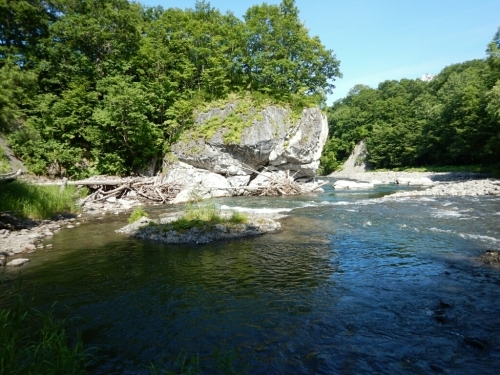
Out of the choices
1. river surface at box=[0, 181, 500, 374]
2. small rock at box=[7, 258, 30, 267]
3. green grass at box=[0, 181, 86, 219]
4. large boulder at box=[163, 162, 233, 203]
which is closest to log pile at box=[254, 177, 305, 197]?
large boulder at box=[163, 162, 233, 203]

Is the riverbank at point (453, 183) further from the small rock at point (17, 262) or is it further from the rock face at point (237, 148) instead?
the small rock at point (17, 262)

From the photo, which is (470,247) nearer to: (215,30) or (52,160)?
(52,160)

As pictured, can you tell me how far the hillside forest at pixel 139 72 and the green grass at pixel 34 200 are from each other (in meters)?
8.08

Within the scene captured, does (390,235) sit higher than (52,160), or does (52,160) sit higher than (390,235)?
(52,160)

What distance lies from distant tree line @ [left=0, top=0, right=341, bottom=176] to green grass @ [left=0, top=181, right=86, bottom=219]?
36.1ft

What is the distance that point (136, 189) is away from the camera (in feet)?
87.7

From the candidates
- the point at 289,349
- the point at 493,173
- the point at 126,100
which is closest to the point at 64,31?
the point at 126,100

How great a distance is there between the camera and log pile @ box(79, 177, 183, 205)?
983 inches

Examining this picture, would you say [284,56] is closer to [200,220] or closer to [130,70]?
[130,70]

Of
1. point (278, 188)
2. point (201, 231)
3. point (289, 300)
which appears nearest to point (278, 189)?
point (278, 188)

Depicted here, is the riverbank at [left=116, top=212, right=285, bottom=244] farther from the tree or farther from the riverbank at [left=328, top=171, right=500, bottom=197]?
the tree

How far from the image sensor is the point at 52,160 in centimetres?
2811

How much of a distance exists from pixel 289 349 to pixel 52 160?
30757 millimetres

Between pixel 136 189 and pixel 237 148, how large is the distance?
1114 cm
